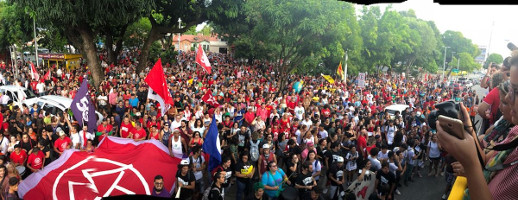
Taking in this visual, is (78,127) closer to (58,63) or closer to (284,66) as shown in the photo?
(284,66)

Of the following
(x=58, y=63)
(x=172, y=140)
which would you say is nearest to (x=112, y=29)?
(x=58, y=63)

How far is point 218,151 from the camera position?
7391mm

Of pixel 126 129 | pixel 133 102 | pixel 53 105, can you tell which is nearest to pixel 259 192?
pixel 126 129

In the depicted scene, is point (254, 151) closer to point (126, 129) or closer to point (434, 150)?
point (126, 129)

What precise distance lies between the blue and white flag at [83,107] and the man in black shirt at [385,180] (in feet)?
22.9

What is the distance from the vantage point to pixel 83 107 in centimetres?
877

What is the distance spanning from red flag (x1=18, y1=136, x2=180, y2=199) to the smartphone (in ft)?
19.7

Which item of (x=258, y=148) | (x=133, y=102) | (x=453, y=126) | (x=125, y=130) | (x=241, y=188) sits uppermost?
(x=453, y=126)

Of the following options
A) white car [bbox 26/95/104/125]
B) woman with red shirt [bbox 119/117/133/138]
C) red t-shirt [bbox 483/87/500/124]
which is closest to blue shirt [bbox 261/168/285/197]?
red t-shirt [bbox 483/87/500/124]

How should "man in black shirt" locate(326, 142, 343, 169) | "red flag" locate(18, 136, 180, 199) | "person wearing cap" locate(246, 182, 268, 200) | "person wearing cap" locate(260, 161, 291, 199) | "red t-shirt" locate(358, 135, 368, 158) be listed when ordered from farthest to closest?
"red t-shirt" locate(358, 135, 368, 158), "man in black shirt" locate(326, 142, 343, 169), "person wearing cap" locate(260, 161, 291, 199), "person wearing cap" locate(246, 182, 268, 200), "red flag" locate(18, 136, 180, 199)

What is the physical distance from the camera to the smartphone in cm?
130

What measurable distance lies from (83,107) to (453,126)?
355 inches

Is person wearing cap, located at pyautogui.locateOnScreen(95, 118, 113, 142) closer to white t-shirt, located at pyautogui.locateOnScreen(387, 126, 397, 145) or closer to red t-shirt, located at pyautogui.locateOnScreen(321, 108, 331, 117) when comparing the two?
red t-shirt, located at pyautogui.locateOnScreen(321, 108, 331, 117)

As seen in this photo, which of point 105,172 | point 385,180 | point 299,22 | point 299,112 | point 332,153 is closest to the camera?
point 105,172
